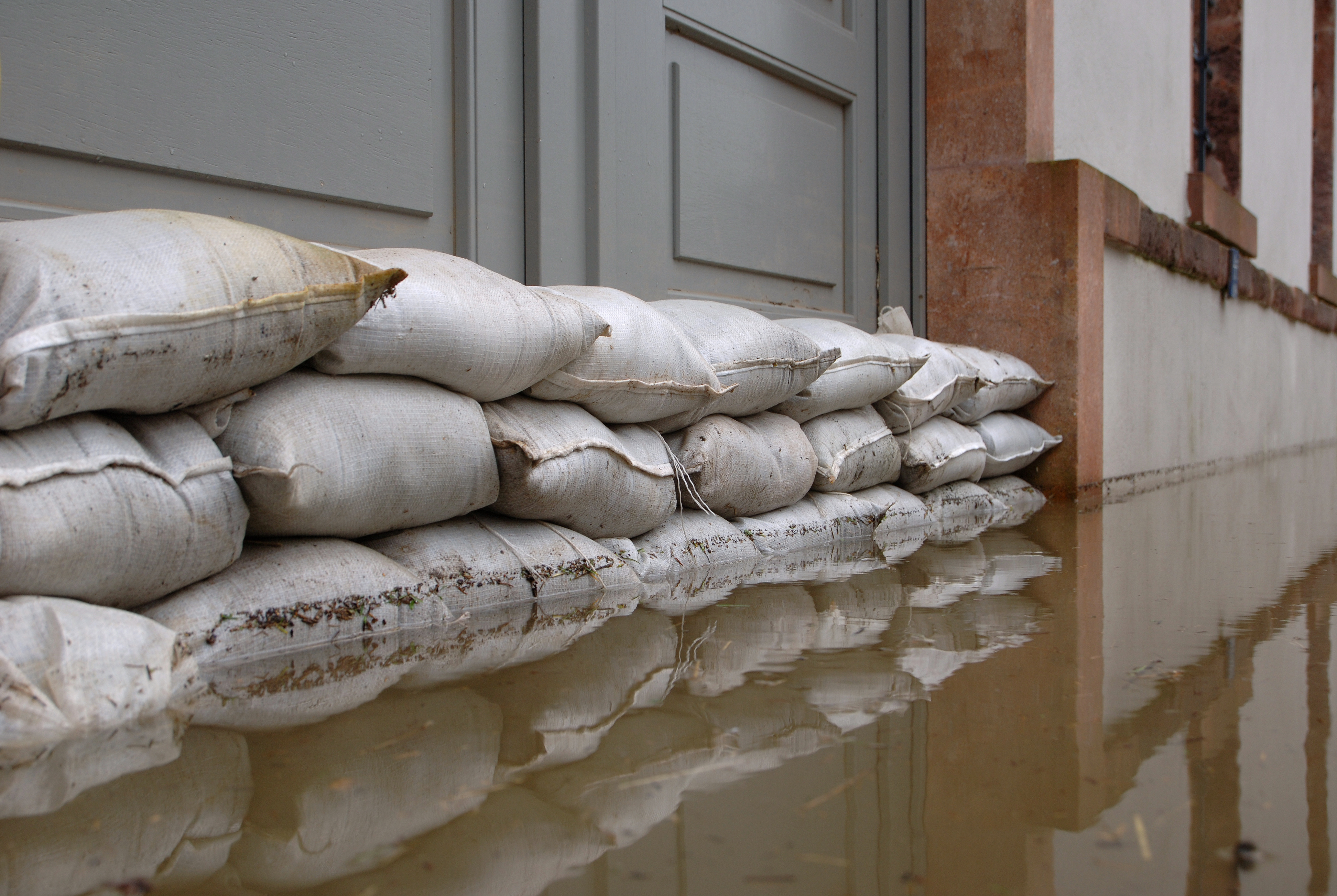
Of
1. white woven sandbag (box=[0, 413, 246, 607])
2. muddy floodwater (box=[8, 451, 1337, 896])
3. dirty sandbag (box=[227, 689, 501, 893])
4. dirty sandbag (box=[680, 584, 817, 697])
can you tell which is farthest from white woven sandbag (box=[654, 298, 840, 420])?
dirty sandbag (box=[227, 689, 501, 893])

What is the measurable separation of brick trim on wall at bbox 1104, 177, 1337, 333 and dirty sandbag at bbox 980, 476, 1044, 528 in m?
1.03

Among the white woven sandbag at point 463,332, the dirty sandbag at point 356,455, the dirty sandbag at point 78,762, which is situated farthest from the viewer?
the white woven sandbag at point 463,332

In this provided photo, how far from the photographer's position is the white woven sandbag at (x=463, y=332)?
4.17 ft

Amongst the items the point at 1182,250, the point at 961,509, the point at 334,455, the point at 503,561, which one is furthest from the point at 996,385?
the point at 334,455

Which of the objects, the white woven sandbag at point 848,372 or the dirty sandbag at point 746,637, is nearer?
the dirty sandbag at point 746,637

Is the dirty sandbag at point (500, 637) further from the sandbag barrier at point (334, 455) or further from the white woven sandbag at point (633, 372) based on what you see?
the white woven sandbag at point (633, 372)

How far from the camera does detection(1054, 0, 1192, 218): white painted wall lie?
3.72 meters

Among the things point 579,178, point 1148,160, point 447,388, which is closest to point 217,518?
point 447,388

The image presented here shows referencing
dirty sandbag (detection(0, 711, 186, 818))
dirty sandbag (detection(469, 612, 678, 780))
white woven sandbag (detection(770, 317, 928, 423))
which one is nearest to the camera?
dirty sandbag (detection(0, 711, 186, 818))

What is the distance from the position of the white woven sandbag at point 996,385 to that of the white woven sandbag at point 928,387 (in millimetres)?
45

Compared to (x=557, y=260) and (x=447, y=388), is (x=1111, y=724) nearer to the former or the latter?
(x=447, y=388)

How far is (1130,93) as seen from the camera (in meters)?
4.27

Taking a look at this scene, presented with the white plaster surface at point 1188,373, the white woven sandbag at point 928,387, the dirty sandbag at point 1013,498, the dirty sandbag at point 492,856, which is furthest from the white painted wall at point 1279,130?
the dirty sandbag at point 492,856

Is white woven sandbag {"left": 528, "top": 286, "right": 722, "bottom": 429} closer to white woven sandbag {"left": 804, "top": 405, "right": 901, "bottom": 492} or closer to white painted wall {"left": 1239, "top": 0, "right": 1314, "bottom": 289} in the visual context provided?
white woven sandbag {"left": 804, "top": 405, "right": 901, "bottom": 492}
